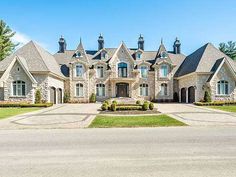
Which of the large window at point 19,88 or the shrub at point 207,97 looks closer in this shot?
the large window at point 19,88

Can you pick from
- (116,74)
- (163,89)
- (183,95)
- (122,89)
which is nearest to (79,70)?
(116,74)

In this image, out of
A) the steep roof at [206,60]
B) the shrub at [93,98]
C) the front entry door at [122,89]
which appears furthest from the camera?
the front entry door at [122,89]

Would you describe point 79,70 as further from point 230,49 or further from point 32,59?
point 230,49

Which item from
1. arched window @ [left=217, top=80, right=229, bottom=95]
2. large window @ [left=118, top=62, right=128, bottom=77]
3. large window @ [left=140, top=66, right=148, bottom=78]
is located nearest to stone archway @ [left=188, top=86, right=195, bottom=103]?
arched window @ [left=217, top=80, right=229, bottom=95]

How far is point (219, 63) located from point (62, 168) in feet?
101

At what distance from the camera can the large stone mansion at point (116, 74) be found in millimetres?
28789

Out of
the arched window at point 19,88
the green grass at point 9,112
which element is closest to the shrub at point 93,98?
the arched window at point 19,88

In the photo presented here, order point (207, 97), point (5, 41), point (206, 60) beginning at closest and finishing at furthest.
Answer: point (207, 97) → point (206, 60) → point (5, 41)

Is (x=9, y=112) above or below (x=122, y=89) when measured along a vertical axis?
below

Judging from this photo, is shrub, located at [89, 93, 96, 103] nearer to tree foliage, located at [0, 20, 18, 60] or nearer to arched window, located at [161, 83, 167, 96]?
arched window, located at [161, 83, 167, 96]

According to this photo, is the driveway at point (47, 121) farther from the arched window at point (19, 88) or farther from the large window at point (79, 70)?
the large window at point (79, 70)

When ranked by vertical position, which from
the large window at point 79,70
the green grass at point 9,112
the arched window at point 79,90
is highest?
the large window at point 79,70

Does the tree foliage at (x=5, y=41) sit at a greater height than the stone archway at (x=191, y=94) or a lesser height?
greater

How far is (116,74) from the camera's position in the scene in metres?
37.8
